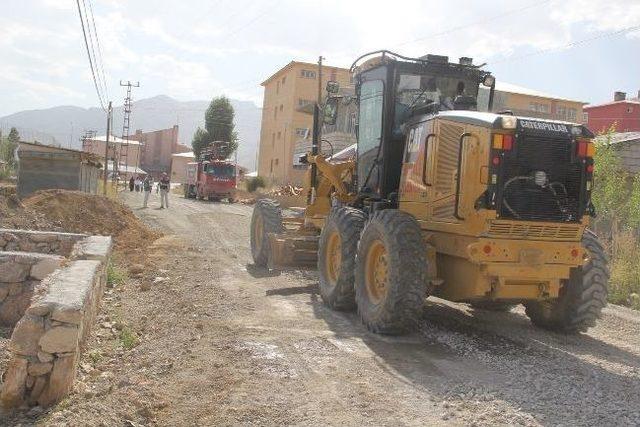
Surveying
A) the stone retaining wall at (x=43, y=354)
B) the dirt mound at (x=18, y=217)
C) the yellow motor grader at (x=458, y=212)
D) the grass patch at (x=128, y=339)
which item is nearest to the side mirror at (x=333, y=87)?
the yellow motor grader at (x=458, y=212)

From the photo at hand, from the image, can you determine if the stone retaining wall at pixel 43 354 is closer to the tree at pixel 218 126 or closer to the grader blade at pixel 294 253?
the grader blade at pixel 294 253

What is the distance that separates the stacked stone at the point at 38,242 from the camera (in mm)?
9445

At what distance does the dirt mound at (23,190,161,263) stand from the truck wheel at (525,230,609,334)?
966 cm

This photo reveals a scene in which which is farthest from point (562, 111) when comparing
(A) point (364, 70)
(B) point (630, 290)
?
(A) point (364, 70)

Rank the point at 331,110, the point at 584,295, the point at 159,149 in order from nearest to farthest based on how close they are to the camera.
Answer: the point at 584,295, the point at 331,110, the point at 159,149

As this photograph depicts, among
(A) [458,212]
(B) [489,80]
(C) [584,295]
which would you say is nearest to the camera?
(A) [458,212]

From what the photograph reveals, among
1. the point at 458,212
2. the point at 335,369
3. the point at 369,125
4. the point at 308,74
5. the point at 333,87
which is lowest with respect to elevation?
the point at 335,369

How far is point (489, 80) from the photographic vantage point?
8344mm

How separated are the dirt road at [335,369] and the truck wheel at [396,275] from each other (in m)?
0.22

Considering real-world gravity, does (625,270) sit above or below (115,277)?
above

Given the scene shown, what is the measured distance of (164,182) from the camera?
1148 inches

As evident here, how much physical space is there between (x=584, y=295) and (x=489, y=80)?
3114 mm

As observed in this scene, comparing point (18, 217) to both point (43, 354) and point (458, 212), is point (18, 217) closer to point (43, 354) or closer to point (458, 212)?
point (43, 354)

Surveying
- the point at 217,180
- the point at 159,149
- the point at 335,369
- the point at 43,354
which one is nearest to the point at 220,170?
the point at 217,180
